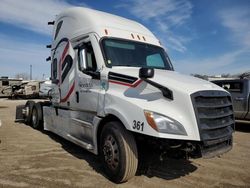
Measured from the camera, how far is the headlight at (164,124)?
439cm

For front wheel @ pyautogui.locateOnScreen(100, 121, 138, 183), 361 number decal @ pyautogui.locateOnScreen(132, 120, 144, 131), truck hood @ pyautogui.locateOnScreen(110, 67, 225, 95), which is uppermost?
truck hood @ pyautogui.locateOnScreen(110, 67, 225, 95)

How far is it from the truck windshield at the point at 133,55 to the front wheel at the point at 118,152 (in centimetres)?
127

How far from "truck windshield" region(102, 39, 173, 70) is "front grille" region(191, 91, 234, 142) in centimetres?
162

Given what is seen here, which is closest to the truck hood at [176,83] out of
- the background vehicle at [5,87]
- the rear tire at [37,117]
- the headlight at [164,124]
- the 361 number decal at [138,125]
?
the headlight at [164,124]

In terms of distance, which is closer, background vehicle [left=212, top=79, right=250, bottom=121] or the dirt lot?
the dirt lot

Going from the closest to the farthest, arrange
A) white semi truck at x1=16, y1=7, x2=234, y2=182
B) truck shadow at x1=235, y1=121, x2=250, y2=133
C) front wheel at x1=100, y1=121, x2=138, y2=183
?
white semi truck at x1=16, y1=7, x2=234, y2=182 → front wheel at x1=100, y1=121, x2=138, y2=183 → truck shadow at x1=235, y1=121, x2=250, y2=133

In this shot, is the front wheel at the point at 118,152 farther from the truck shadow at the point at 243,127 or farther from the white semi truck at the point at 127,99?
the truck shadow at the point at 243,127

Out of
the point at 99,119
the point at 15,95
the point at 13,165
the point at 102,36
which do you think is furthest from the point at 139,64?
the point at 15,95

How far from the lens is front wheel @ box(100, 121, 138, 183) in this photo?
15.9 ft

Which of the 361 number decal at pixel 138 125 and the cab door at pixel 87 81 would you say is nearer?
the 361 number decal at pixel 138 125

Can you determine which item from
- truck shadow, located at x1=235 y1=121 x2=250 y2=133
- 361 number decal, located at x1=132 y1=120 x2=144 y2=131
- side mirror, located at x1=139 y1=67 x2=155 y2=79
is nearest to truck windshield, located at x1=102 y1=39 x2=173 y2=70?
side mirror, located at x1=139 y1=67 x2=155 y2=79

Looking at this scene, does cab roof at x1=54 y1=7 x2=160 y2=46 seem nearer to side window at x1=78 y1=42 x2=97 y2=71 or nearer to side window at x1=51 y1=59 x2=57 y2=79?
side window at x1=78 y1=42 x2=97 y2=71

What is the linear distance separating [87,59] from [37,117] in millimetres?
4692

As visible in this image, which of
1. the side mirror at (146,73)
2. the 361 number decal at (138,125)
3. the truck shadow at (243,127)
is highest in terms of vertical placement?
the side mirror at (146,73)
